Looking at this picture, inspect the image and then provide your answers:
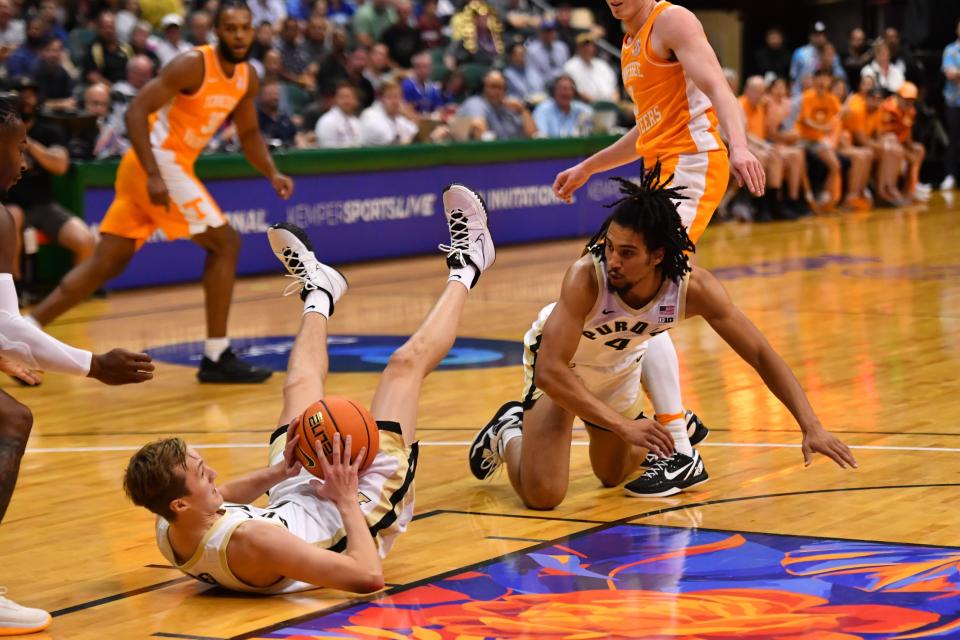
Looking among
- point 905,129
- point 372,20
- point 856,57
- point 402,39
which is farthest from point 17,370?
point 856,57

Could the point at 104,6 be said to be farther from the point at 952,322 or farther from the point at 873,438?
the point at 873,438

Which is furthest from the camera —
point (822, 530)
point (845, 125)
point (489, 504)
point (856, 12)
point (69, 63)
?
point (856, 12)

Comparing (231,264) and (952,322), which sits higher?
(231,264)

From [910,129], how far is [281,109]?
9.25 meters

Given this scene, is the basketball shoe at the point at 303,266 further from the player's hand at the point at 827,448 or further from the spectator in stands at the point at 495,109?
the spectator in stands at the point at 495,109

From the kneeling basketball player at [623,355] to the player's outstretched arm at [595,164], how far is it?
0.68 m

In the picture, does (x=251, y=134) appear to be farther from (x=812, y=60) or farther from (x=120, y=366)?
(x=812, y=60)

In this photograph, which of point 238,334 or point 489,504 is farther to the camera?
point 238,334

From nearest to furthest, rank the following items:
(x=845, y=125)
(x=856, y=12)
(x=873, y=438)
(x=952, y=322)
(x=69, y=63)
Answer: (x=873, y=438) → (x=952, y=322) → (x=69, y=63) → (x=845, y=125) → (x=856, y=12)

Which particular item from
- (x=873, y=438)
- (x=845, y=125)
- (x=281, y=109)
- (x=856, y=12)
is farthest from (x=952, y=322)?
(x=856, y=12)

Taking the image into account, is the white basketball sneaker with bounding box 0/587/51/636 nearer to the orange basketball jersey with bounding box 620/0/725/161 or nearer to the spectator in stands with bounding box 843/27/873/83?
the orange basketball jersey with bounding box 620/0/725/161

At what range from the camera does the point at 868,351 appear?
8.62 metres

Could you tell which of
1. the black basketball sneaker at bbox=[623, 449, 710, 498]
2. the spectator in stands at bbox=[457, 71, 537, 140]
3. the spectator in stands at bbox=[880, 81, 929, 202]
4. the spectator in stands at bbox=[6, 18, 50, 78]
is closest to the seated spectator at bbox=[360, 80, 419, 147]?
the spectator in stands at bbox=[457, 71, 537, 140]

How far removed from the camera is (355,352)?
912 cm
